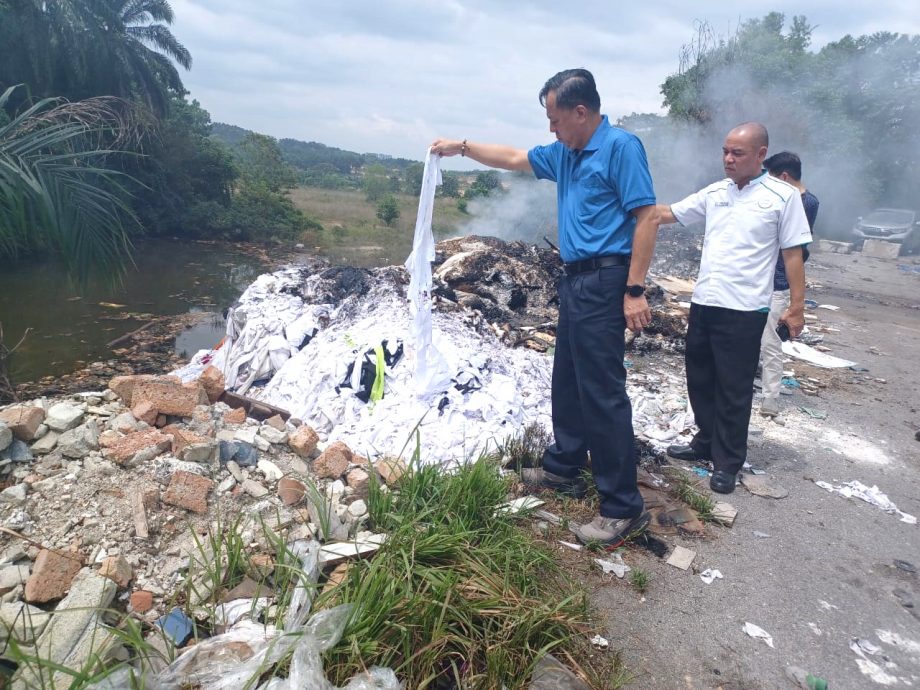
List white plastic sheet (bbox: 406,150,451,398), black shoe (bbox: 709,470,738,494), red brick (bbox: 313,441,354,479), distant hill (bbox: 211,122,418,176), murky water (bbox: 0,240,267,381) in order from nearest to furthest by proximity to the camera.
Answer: red brick (bbox: 313,441,354,479) → black shoe (bbox: 709,470,738,494) → white plastic sheet (bbox: 406,150,451,398) → murky water (bbox: 0,240,267,381) → distant hill (bbox: 211,122,418,176)

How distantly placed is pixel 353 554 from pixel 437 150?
7.18 feet

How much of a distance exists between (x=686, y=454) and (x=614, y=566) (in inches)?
55.4

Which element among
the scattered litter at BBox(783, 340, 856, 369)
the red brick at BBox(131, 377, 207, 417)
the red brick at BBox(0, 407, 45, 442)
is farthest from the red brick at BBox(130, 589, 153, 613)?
the scattered litter at BBox(783, 340, 856, 369)

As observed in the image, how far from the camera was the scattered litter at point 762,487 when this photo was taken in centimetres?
337

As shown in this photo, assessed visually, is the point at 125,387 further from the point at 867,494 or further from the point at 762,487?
the point at 867,494

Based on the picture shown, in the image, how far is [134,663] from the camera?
1.75 metres

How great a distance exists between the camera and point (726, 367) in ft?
10.8

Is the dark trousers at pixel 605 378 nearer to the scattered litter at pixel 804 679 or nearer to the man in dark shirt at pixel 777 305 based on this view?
the scattered litter at pixel 804 679

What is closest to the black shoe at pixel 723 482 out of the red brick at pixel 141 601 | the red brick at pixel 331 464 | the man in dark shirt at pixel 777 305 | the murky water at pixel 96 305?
the man in dark shirt at pixel 777 305

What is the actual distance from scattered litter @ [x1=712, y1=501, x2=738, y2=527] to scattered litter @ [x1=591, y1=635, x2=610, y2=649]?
3.92 ft

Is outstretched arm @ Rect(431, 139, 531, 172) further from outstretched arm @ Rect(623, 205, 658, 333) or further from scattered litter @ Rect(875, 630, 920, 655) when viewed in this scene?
scattered litter @ Rect(875, 630, 920, 655)

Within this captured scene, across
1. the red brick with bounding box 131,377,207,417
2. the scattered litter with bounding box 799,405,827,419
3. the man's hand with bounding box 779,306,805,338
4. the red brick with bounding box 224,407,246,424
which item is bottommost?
the scattered litter with bounding box 799,405,827,419

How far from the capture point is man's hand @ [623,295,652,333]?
8.63ft

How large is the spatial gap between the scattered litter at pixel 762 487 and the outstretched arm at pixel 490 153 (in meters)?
2.25
